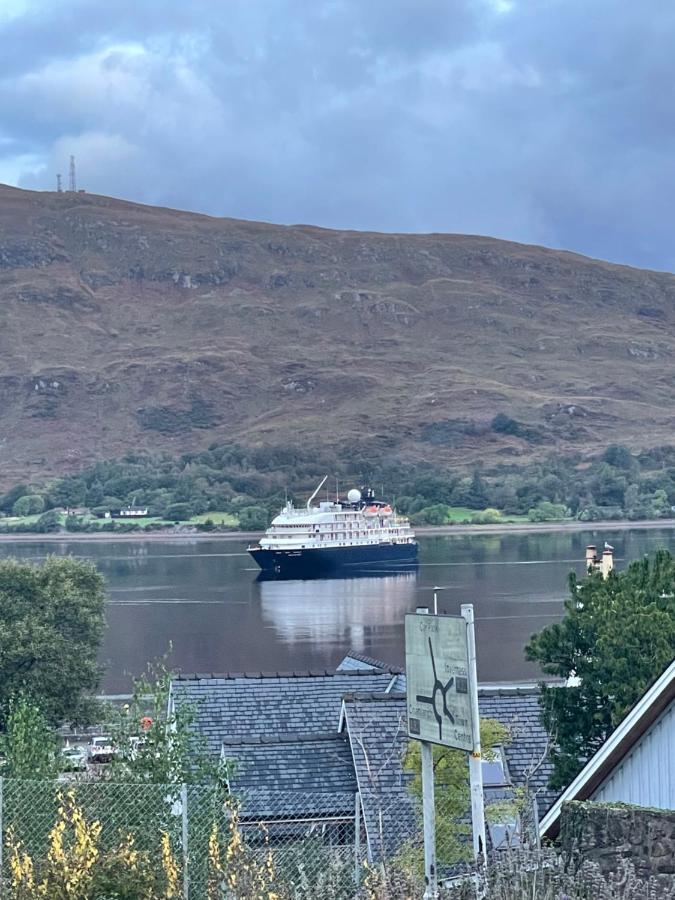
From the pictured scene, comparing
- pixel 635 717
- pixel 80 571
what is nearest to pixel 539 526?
pixel 80 571

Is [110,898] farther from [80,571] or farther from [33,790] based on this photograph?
[80,571]

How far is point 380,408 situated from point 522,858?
7484 inches

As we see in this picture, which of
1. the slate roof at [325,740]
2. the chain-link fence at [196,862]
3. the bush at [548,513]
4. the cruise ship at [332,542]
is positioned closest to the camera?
the chain-link fence at [196,862]

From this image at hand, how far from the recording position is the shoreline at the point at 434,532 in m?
122

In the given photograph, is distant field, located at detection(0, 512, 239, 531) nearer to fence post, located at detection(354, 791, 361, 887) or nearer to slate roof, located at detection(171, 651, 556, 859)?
slate roof, located at detection(171, 651, 556, 859)

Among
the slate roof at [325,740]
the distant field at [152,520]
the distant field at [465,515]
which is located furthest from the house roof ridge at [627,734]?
the distant field at [465,515]

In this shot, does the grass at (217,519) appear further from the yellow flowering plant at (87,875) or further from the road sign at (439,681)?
the road sign at (439,681)

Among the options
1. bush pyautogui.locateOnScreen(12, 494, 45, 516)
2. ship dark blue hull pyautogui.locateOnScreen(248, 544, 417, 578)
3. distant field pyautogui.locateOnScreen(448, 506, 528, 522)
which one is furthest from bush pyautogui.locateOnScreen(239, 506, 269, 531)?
bush pyautogui.locateOnScreen(12, 494, 45, 516)

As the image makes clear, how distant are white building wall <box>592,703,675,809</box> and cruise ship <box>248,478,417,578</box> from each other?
83.6m

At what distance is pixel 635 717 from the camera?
5102 millimetres

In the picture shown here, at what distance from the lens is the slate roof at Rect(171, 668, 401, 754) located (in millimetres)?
12828

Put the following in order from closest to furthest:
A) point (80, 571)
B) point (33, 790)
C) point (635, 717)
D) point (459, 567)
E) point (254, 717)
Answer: point (635, 717)
point (33, 790)
point (254, 717)
point (80, 571)
point (459, 567)

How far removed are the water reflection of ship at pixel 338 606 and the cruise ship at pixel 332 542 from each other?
3.34 meters

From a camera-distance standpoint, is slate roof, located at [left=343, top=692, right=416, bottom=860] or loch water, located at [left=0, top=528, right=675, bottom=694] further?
loch water, located at [left=0, top=528, right=675, bottom=694]
